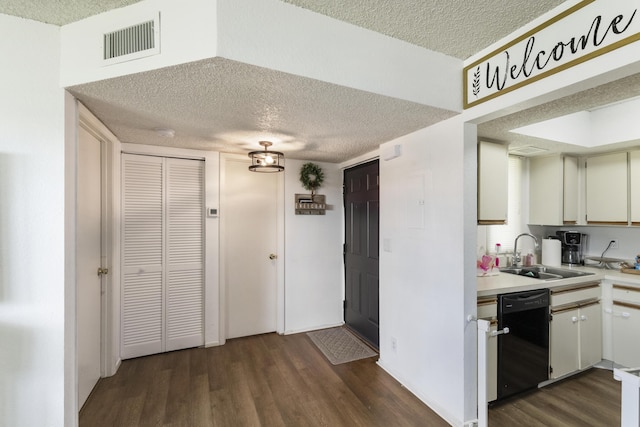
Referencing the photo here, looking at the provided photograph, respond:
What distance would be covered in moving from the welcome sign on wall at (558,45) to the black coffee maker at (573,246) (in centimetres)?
262

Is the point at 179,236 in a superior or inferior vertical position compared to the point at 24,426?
superior

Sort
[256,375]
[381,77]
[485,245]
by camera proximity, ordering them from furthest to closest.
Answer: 1. [485,245]
2. [256,375]
3. [381,77]

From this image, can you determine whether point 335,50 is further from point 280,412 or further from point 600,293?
point 600,293

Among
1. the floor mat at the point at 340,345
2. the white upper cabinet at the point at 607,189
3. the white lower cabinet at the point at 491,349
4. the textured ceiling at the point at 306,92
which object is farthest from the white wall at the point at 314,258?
the white upper cabinet at the point at 607,189

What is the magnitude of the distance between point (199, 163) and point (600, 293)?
4344 mm

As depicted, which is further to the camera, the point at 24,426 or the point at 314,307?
the point at 314,307

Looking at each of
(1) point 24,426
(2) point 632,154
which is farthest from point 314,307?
(2) point 632,154

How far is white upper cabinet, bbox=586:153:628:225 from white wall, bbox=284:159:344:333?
2839 millimetres

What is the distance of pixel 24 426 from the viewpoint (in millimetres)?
1473

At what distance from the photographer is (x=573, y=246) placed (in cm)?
326

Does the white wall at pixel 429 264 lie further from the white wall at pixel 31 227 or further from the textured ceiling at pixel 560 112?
the white wall at pixel 31 227

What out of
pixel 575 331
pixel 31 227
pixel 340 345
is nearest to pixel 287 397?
pixel 340 345

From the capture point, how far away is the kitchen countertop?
2.17m

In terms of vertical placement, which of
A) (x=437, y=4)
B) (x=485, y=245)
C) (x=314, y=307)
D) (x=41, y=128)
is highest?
(x=437, y=4)
